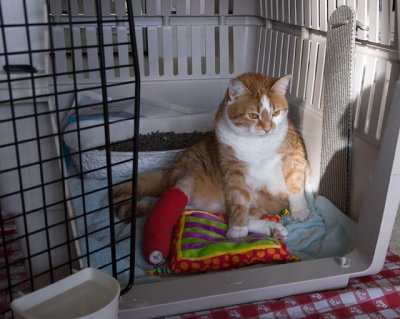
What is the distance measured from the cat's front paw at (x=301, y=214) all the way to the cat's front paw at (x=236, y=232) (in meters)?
0.16

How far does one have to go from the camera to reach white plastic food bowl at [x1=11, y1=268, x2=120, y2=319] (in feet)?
2.20

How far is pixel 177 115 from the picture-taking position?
5.47ft

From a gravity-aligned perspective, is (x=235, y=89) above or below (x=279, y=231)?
above

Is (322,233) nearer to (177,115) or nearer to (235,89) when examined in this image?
(235,89)

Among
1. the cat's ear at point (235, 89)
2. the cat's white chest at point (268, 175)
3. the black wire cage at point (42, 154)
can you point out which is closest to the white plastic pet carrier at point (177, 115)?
the black wire cage at point (42, 154)

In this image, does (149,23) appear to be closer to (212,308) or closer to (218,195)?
(218,195)

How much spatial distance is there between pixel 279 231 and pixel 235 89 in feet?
1.30

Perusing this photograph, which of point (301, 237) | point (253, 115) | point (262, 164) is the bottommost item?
point (301, 237)

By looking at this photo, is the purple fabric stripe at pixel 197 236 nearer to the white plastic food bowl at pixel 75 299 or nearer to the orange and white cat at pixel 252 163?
the orange and white cat at pixel 252 163

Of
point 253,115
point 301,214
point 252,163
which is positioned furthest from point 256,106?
point 301,214

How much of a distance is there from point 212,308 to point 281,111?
0.62 m

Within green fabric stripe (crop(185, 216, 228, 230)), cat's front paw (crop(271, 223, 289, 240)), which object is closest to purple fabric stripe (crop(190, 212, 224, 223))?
green fabric stripe (crop(185, 216, 228, 230))

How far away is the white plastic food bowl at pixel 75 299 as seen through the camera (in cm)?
67

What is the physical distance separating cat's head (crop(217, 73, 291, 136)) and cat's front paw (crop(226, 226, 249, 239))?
0.27 m
